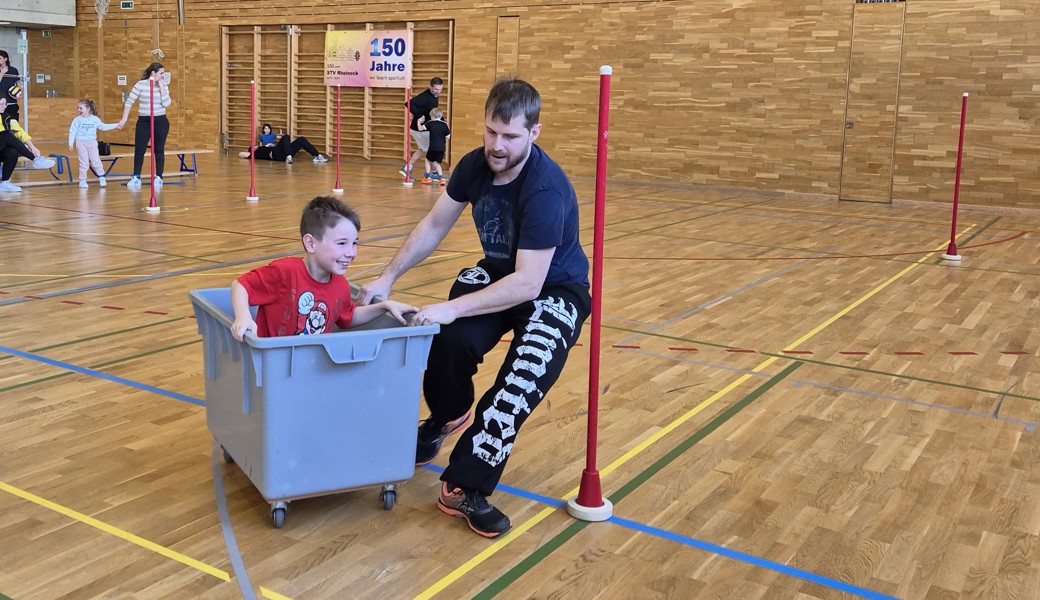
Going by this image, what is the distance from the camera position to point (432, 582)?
7.83ft

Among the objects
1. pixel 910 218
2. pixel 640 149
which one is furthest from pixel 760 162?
pixel 910 218

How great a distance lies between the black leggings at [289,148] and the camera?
16719mm

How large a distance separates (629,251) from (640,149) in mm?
6934

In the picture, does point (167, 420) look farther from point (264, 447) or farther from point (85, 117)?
point (85, 117)

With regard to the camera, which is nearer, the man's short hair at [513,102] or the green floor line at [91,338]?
the man's short hair at [513,102]

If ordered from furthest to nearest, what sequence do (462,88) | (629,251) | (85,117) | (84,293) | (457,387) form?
(462,88) → (85,117) → (629,251) → (84,293) → (457,387)

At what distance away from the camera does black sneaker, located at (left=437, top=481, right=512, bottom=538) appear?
267 cm

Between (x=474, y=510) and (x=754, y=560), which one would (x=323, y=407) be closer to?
(x=474, y=510)

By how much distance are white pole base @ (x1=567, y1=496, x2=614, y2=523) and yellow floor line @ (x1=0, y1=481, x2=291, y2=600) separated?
89cm

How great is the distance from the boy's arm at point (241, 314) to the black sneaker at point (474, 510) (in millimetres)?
725

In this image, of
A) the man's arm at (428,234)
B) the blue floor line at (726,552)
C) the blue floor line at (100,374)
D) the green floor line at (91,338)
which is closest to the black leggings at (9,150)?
the green floor line at (91,338)

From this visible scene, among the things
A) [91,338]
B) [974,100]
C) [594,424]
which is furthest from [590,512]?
[974,100]

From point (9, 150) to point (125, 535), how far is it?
30.5 feet

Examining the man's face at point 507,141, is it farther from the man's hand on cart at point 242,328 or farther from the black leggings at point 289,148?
the black leggings at point 289,148
